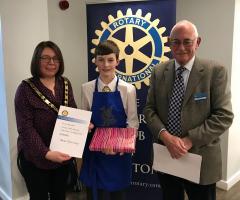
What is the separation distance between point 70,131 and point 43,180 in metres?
0.40

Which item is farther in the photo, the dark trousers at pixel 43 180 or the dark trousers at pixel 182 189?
the dark trousers at pixel 43 180

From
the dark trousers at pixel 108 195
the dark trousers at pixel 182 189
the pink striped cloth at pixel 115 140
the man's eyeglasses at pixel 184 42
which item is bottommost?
the dark trousers at pixel 108 195

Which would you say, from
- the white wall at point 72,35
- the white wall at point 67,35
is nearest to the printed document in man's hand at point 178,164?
the white wall at point 67,35

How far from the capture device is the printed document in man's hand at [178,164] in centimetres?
171

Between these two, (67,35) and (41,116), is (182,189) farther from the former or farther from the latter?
(67,35)

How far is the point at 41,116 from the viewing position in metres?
1.84

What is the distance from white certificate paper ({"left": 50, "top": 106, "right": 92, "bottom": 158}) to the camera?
1831 mm

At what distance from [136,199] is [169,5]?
178 cm

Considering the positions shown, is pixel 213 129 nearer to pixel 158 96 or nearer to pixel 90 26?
pixel 158 96

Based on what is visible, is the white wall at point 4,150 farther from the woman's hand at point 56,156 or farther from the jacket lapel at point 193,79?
the jacket lapel at point 193,79

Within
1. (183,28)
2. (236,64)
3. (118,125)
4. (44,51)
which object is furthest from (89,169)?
(236,64)

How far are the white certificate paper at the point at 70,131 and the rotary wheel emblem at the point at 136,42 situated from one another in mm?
865

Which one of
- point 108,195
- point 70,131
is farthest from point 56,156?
point 108,195

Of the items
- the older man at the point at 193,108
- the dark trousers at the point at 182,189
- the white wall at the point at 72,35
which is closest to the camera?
the older man at the point at 193,108
